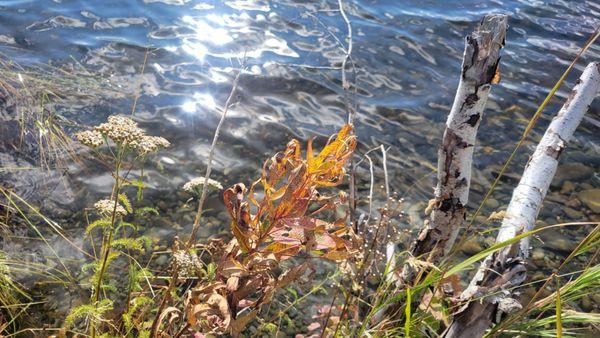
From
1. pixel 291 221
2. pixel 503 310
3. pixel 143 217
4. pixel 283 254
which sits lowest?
pixel 143 217

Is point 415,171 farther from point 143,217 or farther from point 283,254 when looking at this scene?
point 283,254

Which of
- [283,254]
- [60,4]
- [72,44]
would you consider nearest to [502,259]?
[283,254]

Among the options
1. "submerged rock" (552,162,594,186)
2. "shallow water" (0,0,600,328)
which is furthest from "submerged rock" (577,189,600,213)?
"submerged rock" (552,162,594,186)

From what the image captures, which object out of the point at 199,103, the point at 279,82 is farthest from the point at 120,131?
the point at 279,82

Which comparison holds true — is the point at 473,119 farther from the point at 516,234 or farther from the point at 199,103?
the point at 199,103

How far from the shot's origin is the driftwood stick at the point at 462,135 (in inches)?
99.0

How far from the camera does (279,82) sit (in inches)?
277

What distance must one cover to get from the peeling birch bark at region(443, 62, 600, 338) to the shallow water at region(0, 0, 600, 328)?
5.52 feet

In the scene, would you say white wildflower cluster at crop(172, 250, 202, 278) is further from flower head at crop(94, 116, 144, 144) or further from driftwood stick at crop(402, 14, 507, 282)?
driftwood stick at crop(402, 14, 507, 282)

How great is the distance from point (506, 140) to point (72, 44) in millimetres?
5569

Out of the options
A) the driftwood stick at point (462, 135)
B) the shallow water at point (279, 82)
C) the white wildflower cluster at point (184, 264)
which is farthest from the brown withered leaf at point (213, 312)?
A: the shallow water at point (279, 82)

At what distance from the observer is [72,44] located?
274 inches

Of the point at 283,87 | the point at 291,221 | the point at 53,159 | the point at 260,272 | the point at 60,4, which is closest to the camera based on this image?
the point at 291,221

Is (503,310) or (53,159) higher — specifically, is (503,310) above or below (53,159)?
above
